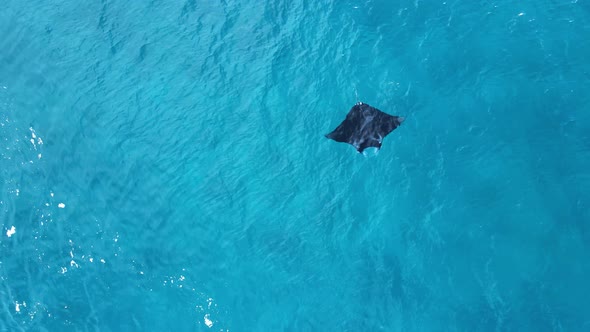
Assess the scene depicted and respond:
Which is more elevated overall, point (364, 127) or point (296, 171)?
point (364, 127)

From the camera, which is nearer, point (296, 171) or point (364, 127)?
point (364, 127)

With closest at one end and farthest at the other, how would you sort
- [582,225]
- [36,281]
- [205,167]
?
[582,225]
[36,281]
[205,167]

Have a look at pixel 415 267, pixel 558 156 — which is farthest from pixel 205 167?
pixel 558 156

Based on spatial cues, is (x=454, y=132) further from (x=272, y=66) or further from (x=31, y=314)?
(x=31, y=314)

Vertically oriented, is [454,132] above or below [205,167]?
below

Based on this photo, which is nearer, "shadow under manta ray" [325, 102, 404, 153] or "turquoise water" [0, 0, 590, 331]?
"turquoise water" [0, 0, 590, 331]

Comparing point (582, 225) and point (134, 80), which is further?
point (134, 80)
